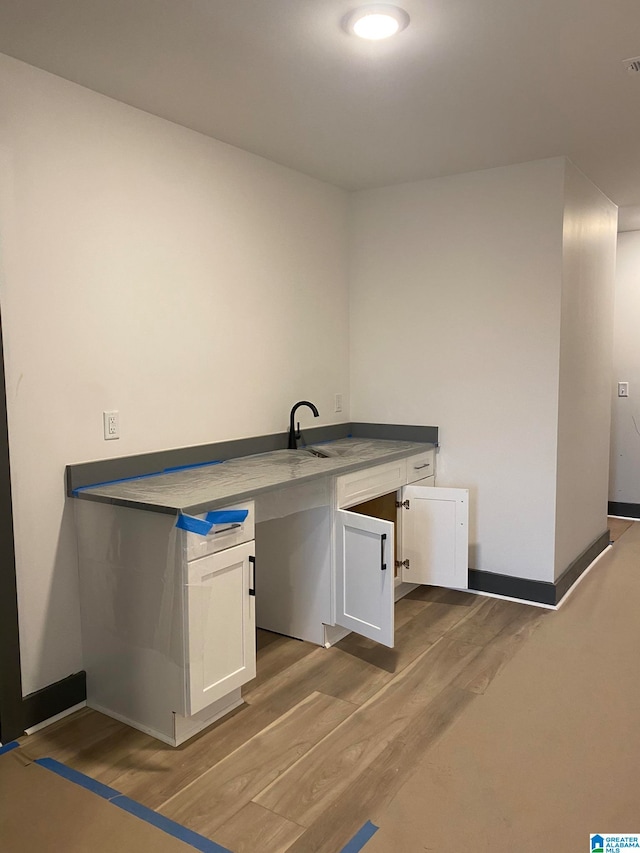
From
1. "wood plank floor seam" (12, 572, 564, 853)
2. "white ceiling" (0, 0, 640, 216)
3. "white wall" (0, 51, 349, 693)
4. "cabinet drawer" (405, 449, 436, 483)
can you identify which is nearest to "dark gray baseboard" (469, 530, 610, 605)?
"wood plank floor seam" (12, 572, 564, 853)

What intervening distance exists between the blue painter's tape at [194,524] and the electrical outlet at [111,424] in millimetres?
669

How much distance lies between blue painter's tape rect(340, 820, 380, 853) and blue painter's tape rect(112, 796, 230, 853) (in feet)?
1.09

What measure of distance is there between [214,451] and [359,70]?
171 cm

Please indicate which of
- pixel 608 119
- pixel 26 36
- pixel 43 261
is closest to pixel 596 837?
pixel 43 261

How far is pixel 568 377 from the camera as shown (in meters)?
3.69

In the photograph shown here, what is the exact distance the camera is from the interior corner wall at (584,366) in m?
3.62

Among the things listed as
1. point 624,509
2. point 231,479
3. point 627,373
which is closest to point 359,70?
point 231,479

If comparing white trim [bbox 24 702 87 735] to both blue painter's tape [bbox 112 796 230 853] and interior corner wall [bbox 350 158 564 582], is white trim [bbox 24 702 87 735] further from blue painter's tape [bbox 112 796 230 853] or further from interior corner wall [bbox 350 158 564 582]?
interior corner wall [bbox 350 158 564 582]

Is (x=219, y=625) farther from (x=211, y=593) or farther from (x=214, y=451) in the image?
(x=214, y=451)

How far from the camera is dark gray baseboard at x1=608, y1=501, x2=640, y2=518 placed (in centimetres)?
550

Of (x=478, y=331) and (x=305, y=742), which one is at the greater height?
(x=478, y=331)

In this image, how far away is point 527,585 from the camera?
3.65 m

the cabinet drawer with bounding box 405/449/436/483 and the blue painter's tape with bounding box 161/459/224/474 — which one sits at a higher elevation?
the blue painter's tape with bounding box 161/459/224/474

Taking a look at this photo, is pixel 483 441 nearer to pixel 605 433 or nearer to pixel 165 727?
pixel 605 433
